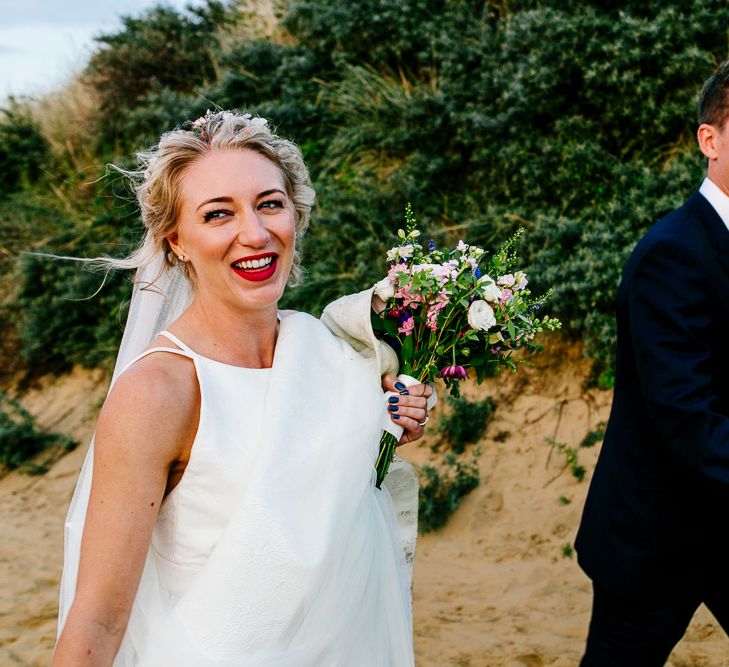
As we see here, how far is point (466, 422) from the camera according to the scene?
6340 millimetres

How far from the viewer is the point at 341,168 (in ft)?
27.0

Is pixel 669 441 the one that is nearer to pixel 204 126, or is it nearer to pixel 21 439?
pixel 204 126

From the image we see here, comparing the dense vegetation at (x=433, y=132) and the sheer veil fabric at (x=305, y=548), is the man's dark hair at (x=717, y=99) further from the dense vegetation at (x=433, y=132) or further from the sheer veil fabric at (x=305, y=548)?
the dense vegetation at (x=433, y=132)

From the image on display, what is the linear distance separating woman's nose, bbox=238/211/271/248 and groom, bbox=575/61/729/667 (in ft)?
3.77

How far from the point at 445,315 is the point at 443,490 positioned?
383 centimetres

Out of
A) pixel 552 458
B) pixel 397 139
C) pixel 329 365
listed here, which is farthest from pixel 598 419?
pixel 329 365

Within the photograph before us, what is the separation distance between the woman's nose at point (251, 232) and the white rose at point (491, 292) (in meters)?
0.68

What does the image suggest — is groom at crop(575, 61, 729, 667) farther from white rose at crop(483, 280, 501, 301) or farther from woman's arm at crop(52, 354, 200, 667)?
woman's arm at crop(52, 354, 200, 667)

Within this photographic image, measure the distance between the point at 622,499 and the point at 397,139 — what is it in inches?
224

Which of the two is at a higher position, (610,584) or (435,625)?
(610,584)

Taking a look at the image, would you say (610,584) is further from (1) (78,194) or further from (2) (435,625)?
(1) (78,194)

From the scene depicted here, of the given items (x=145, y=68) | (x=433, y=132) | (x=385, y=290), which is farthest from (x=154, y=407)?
(x=145, y=68)

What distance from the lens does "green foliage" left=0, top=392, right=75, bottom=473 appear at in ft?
26.3

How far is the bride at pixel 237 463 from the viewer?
5.91 ft
